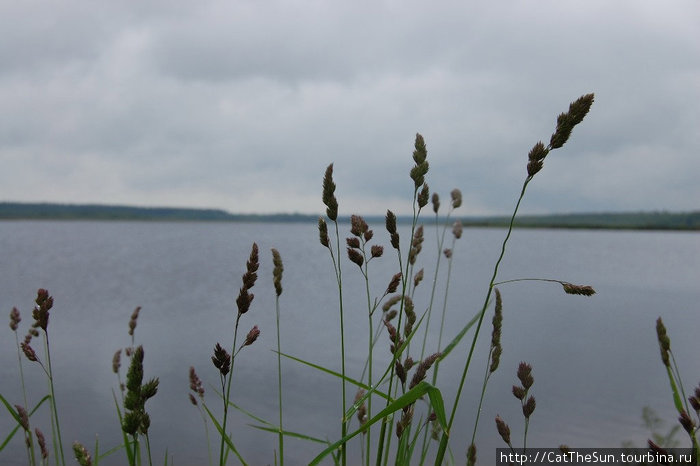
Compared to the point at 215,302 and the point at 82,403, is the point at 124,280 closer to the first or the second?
the point at 215,302

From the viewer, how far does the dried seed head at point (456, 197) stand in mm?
3664

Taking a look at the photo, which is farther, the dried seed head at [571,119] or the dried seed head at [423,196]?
the dried seed head at [423,196]

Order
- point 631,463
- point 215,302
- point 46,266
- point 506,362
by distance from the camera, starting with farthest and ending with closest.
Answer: point 46,266 < point 215,302 < point 506,362 < point 631,463

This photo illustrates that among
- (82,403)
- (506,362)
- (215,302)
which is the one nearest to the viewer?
(82,403)

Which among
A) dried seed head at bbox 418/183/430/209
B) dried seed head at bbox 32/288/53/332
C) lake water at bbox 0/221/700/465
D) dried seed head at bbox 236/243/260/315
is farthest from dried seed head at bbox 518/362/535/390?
lake water at bbox 0/221/700/465

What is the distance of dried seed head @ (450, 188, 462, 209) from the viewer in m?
3.66

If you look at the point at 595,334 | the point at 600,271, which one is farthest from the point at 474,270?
the point at 595,334

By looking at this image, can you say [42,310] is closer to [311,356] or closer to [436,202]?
[436,202]

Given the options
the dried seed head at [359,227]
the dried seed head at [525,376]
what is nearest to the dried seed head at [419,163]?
the dried seed head at [359,227]

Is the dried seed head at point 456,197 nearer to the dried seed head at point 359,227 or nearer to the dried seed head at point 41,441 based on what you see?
the dried seed head at point 359,227

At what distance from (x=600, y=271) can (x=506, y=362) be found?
2134cm

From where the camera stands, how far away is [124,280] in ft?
65.6

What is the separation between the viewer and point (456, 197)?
12.3 feet

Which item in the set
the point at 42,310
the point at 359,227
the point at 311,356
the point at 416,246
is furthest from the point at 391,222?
the point at 311,356
